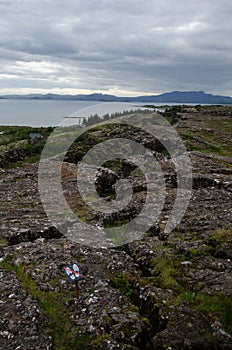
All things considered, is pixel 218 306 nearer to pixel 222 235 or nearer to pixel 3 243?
pixel 222 235

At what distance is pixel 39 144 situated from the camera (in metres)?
48.2

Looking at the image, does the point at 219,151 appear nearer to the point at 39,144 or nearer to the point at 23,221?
the point at 39,144

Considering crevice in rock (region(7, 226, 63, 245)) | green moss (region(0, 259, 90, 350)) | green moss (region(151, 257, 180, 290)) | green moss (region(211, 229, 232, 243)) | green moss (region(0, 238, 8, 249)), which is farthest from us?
crevice in rock (region(7, 226, 63, 245))

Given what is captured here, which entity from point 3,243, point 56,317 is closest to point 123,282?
point 56,317

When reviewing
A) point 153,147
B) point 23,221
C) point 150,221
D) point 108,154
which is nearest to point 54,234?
point 23,221

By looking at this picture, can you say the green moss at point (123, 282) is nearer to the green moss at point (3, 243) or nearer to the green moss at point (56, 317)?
the green moss at point (56, 317)

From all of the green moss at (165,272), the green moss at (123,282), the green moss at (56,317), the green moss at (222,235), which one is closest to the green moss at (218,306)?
the green moss at (165,272)

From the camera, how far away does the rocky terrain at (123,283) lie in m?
11.8

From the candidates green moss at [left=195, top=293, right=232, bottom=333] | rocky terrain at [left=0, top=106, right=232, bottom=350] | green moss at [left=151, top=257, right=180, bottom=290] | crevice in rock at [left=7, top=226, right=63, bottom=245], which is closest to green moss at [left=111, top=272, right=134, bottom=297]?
rocky terrain at [left=0, top=106, right=232, bottom=350]

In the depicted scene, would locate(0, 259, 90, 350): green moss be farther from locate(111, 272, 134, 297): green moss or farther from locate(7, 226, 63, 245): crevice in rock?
locate(7, 226, 63, 245): crevice in rock

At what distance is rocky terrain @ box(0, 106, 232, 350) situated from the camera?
11797 mm

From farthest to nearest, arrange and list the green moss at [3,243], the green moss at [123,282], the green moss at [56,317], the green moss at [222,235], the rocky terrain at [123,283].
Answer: the green moss at [3,243]
the green moss at [222,235]
the green moss at [123,282]
the rocky terrain at [123,283]
the green moss at [56,317]

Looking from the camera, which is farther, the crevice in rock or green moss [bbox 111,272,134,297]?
the crevice in rock

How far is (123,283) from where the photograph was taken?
49.9 feet
